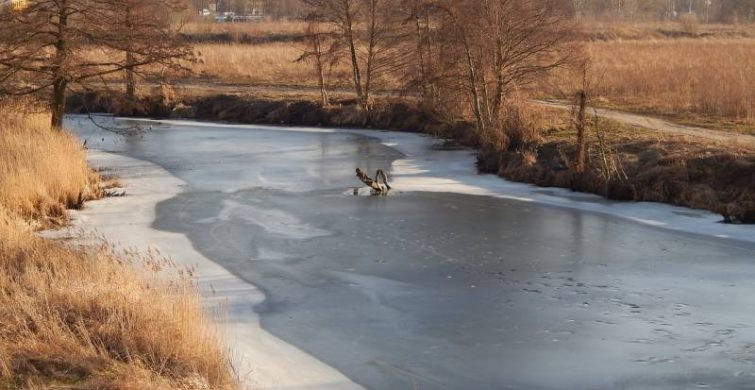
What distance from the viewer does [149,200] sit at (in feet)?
60.3

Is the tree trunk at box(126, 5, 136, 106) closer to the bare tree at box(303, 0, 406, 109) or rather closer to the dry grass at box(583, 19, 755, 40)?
the bare tree at box(303, 0, 406, 109)

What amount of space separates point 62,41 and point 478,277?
38.6 ft

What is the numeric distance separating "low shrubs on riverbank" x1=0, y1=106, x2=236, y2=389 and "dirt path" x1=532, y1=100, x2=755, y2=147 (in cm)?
1173

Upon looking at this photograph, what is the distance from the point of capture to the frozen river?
9242mm

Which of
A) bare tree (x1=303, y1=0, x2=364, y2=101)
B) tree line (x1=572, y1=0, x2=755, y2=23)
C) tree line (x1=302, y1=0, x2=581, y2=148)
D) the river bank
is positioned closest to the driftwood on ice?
the river bank

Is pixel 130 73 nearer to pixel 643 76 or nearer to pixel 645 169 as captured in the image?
pixel 643 76

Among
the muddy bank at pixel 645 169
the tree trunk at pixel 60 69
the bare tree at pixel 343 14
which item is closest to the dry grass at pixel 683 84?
the muddy bank at pixel 645 169

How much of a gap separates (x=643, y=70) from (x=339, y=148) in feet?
41.7

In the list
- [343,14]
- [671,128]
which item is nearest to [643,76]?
[343,14]

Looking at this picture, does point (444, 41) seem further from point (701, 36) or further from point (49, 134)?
point (701, 36)

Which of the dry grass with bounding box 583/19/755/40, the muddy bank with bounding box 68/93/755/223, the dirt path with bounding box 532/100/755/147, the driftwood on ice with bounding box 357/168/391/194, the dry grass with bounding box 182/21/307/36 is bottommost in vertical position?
the driftwood on ice with bounding box 357/168/391/194

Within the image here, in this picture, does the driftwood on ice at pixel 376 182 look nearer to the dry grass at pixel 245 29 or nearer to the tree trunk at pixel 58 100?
the tree trunk at pixel 58 100

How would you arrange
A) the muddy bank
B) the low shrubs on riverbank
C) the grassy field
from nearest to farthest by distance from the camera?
the low shrubs on riverbank
the muddy bank
the grassy field

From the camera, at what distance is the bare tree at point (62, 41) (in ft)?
66.2
